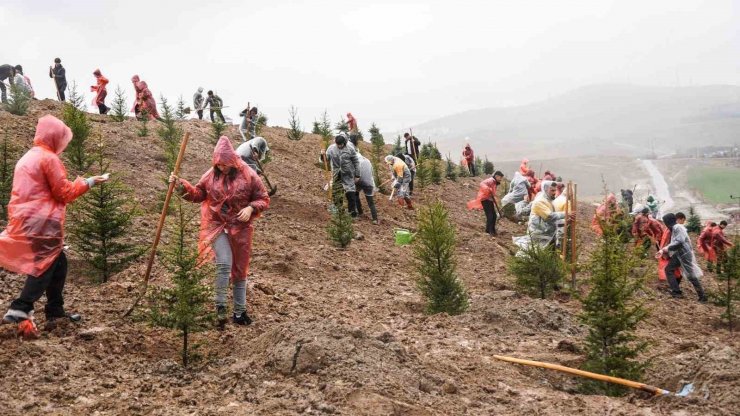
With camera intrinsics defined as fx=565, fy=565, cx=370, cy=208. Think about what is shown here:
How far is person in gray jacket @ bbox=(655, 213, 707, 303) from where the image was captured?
33.3ft

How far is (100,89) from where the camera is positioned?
18250 mm

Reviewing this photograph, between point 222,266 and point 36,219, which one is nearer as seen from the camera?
point 36,219

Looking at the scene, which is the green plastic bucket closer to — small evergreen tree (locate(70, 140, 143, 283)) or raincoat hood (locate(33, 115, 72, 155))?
small evergreen tree (locate(70, 140, 143, 283))

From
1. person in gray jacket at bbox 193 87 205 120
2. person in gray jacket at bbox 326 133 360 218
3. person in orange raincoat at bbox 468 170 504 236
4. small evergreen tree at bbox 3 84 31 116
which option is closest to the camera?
person in gray jacket at bbox 326 133 360 218

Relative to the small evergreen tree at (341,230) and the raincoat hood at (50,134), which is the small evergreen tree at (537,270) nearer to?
the small evergreen tree at (341,230)

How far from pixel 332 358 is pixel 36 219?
8.18 ft

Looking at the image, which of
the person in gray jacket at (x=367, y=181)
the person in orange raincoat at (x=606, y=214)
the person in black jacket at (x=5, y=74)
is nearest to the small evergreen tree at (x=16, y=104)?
the person in black jacket at (x=5, y=74)

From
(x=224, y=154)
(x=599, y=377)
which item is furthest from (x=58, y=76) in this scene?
(x=599, y=377)

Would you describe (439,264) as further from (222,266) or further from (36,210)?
(36,210)

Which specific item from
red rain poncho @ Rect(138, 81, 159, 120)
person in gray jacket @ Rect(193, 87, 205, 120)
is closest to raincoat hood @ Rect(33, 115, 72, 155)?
red rain poncho @ Rect(138, 81, 159, 120)

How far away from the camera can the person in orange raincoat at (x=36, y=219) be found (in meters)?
4.27

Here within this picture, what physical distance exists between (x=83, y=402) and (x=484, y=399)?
8.74 feet

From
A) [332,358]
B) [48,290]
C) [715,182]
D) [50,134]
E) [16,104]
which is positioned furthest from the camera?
[715,182]

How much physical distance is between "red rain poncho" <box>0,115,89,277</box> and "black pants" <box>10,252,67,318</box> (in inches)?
2.9
